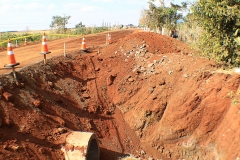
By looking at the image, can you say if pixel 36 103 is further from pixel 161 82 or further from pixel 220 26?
pixel 220 26

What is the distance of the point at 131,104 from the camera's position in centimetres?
904

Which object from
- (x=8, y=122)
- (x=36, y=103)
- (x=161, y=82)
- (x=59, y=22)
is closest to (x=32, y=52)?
(x=36, y=103)

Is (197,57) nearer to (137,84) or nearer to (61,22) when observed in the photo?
(137,84)

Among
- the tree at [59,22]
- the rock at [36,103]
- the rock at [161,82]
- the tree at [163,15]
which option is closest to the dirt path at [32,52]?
the rock at [36,103]

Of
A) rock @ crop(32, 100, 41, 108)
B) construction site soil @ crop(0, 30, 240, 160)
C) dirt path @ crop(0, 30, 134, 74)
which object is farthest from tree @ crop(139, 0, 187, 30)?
rock @ crop(32, 100, 41, 108)

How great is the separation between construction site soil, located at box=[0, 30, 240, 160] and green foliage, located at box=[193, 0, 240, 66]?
0.67 meters

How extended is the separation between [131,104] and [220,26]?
4165 millimetres

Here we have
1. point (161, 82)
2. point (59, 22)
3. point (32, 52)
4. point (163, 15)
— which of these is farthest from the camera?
point (59, 22)

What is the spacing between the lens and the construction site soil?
6.53m

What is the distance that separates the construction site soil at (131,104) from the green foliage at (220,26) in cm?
67

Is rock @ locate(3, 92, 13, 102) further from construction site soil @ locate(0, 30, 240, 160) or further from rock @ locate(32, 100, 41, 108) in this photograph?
rock @ locate(32, 100, 41, 108)

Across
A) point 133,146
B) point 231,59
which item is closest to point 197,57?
point 231,59

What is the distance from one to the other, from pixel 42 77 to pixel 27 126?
2265 mm

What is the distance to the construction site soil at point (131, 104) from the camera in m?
6.53
